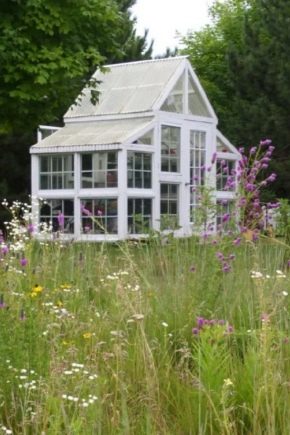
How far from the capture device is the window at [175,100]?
19.6 meters

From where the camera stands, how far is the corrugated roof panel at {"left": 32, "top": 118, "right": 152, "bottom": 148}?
1842 centimetres

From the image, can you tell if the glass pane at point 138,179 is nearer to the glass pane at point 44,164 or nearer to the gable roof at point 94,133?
the gable roof at point 94,133

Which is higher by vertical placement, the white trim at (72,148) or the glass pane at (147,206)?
the white trim at (72,148)

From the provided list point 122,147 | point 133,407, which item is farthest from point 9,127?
point 133,407

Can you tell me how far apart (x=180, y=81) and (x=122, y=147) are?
9.29ft

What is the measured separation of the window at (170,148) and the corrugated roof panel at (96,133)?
2.25ft

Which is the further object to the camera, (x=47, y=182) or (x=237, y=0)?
(x=237, y=0)

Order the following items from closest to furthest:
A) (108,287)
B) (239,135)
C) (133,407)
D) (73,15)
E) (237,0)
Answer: (133,407), (108,287), (73,15), (239,135), (237,0)

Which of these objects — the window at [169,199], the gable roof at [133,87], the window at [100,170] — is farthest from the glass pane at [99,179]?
the gable roof at [133,87]

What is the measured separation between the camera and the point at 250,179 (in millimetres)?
4410

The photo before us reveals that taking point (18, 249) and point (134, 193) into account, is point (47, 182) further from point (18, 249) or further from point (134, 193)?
point (18, 249)

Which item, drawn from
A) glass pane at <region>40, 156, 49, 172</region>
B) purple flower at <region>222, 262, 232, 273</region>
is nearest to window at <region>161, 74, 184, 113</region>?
glass pane at <region>40, 156, 49, 172</region>

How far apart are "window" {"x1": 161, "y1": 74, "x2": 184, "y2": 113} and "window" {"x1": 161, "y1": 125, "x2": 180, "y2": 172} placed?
46 centimetres

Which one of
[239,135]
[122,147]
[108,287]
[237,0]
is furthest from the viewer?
[237,0]
